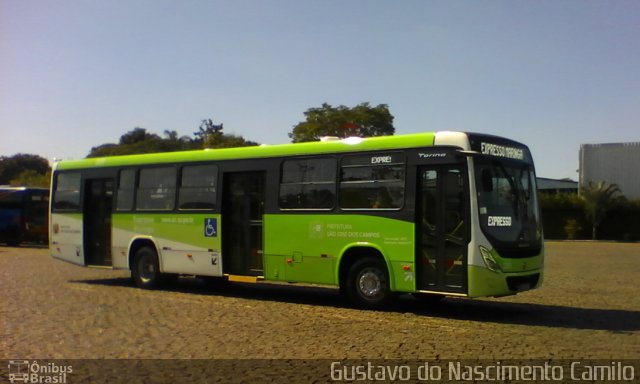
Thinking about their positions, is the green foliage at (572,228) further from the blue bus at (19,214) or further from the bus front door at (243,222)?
the bus front door at (243,222)

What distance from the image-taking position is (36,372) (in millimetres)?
7422

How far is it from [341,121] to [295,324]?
1135 inches

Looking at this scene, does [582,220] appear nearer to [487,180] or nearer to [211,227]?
[211,227]

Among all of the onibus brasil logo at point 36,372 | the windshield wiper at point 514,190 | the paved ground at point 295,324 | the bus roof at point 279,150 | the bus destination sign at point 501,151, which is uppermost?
the bus roof at point 279,150

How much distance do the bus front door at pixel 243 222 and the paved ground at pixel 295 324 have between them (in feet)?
2.48

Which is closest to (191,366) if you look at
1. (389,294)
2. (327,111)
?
(389,294)

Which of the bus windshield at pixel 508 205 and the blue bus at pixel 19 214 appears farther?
the blue bus at pixel 19 214

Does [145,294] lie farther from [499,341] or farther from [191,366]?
[499,341]

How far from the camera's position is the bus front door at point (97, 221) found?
16938mm

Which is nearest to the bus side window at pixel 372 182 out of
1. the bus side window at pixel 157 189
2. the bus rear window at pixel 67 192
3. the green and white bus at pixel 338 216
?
the green and white bus at pixel 338 216

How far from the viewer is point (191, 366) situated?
306 inches

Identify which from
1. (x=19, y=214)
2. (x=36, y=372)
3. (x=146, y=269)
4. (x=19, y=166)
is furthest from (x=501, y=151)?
(x=19, y=166)

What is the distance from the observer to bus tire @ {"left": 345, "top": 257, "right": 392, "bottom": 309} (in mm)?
12039

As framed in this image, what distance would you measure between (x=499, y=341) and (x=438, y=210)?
2.83 metres
